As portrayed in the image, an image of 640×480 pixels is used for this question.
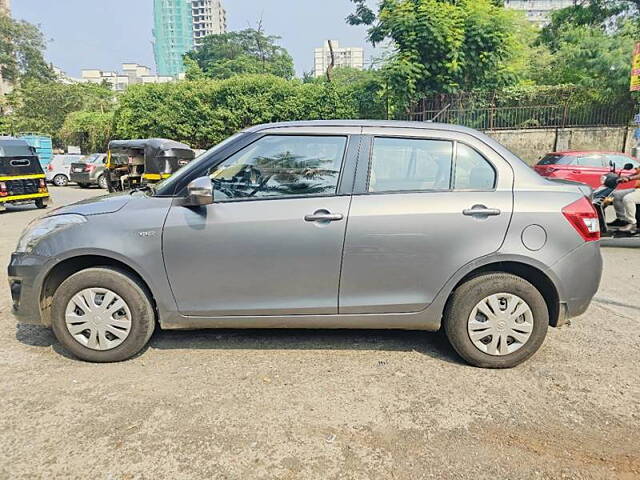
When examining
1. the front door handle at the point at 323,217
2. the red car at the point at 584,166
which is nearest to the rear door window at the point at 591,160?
the red car at the point at 584,166

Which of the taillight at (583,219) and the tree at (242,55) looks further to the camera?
the tree at (242,55)

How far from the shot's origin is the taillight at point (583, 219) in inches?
127

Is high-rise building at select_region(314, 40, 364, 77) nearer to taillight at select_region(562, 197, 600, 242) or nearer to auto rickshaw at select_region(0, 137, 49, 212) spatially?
auto rickshaw at select_region(0, 137, 49, 212)

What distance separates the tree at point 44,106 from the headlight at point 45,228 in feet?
121

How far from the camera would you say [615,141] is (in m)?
17.2

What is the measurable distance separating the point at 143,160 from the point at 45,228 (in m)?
10.4

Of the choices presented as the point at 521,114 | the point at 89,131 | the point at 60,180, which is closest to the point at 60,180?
the point at 60,180

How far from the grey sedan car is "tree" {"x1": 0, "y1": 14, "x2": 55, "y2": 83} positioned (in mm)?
56372

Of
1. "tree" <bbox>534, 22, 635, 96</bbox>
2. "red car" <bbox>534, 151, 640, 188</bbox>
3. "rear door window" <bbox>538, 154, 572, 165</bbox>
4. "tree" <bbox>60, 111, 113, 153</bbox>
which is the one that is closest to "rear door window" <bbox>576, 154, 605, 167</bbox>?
"red car" <bbox>534, 151, 640, 188</bbox>

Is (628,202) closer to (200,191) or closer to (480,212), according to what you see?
(480,212)

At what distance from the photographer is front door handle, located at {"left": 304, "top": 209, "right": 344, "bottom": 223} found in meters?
3.20

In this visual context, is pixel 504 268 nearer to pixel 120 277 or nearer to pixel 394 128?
pixel 394 128

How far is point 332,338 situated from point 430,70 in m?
15.4

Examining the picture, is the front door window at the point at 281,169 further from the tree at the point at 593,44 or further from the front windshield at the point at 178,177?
the tree at the point at 593,44
